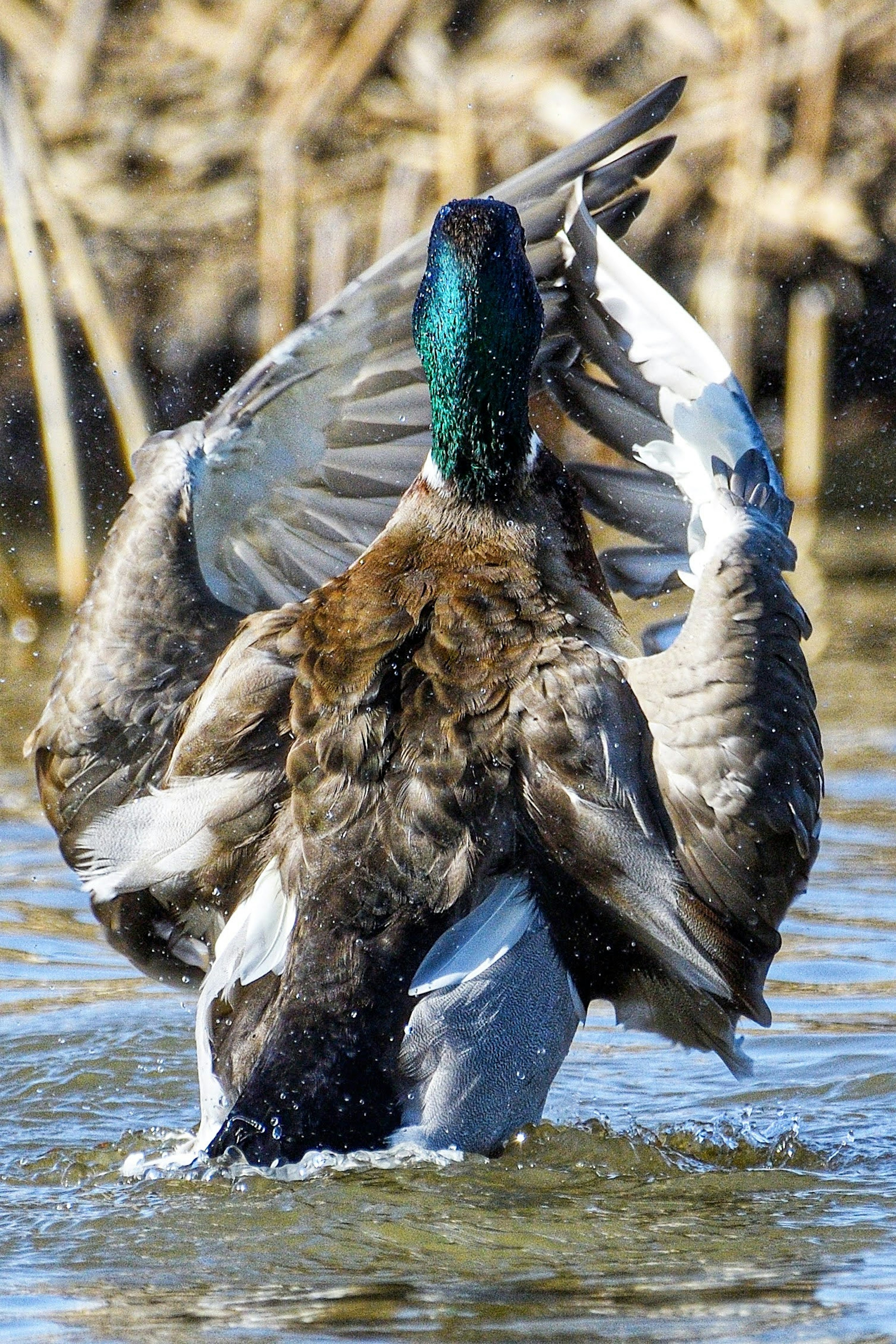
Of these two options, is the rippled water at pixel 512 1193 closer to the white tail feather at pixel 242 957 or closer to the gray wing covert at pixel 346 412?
the white tail feather at pixel 242 957

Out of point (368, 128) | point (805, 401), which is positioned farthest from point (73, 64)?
point (805, 401)

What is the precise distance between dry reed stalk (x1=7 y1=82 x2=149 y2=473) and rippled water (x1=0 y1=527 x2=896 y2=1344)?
2.42 metres

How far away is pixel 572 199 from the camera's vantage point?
4.70 meters

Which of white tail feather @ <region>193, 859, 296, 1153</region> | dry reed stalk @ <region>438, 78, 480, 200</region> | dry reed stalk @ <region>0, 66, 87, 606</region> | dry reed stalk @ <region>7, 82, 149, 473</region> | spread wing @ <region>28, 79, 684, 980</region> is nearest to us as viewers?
white tail feather @ <region>193, 859, 296, 1153</region>

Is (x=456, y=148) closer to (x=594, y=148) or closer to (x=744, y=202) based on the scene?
(x=744, y=202)

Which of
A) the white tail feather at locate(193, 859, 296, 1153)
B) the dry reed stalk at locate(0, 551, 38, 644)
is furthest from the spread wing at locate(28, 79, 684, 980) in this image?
the dry reed stalk at locate(0, 551, 38, 644)

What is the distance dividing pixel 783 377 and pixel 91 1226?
8603 mm

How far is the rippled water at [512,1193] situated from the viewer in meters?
3.14

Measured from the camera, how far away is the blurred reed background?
10570 mm

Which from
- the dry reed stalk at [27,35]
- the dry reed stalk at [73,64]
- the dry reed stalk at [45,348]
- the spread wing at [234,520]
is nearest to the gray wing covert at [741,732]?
the spread wing at [234,520]

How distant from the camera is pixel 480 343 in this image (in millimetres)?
4270

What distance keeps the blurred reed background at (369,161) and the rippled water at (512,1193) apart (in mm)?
5337

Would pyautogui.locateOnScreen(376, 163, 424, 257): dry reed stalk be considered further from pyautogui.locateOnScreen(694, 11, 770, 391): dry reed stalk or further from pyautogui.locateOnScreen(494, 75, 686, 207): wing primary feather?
pyautogui.locateOnScreen(494, 75, 686, 207): wing primary feather

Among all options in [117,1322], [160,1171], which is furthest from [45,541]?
[117,1322]
